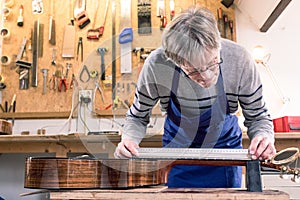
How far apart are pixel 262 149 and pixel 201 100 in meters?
0.26

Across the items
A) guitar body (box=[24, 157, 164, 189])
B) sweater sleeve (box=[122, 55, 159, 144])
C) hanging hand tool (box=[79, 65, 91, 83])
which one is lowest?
guitar body (box=[24, 157, 164, 189])

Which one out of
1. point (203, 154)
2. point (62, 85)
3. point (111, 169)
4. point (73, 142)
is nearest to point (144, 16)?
point (62, 85)

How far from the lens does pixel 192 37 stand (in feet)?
2.55

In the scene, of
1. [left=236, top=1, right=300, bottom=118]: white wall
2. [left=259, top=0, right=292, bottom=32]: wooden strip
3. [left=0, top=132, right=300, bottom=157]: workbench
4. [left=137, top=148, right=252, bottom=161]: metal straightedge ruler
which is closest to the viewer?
[left=137, top=148, right=252, bottom=161]: metal straightedge ruler

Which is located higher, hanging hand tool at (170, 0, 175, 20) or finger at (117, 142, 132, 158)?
hanging hand tool at (170, 0, 175, 20)

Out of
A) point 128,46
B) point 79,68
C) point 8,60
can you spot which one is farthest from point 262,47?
point 8,60

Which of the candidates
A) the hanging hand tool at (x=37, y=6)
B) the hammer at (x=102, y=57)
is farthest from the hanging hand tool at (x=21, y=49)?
the hammer at (x=102, y=57)

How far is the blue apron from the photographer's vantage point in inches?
38.1

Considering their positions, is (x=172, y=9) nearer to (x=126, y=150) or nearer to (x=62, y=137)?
(x=62, y=137)

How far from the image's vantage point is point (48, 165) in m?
0.51

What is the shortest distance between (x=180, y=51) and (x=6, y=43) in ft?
6.02

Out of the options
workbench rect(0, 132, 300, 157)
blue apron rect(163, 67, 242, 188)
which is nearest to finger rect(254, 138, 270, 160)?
blue apron rect(163, 67, 242, 188)

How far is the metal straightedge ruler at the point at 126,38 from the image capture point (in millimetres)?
2199

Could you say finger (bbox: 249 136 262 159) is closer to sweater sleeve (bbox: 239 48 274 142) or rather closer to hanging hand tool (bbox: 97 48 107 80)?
sweater sleeve (bbox: 239 48 274 142)
